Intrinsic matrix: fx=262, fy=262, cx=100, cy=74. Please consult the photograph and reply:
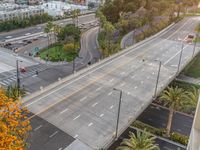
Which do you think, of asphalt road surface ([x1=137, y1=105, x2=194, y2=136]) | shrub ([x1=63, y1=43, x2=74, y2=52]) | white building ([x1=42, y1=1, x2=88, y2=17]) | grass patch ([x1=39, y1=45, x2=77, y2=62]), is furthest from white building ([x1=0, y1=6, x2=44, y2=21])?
asphalt road surface ([x1=137, y1=105, x2=194, y2=136])

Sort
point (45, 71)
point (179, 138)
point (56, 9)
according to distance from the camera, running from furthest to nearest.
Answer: point (56, 9) < point (45, 71) < point (179, 138)

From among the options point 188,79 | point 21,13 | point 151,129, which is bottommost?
point 151,129

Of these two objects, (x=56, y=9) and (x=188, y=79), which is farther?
(x=56, y=9)

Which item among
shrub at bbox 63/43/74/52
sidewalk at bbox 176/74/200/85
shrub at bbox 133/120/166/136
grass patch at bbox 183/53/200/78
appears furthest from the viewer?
shrub at bbox 63/43/74/52

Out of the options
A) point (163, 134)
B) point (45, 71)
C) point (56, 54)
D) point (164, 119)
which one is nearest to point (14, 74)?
point (45, 71)

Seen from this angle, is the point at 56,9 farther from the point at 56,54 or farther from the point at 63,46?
the point at 56,54

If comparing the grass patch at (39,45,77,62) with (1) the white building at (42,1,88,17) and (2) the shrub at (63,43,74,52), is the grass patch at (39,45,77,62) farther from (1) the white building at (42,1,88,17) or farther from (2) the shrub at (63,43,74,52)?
(1) the white building at (42,1,88,17)

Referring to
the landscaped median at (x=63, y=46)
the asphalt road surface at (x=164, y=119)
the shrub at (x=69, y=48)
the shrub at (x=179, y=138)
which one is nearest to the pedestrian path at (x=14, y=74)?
the landscaped median at (x=63, y=46)

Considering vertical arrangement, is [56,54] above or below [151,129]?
above
